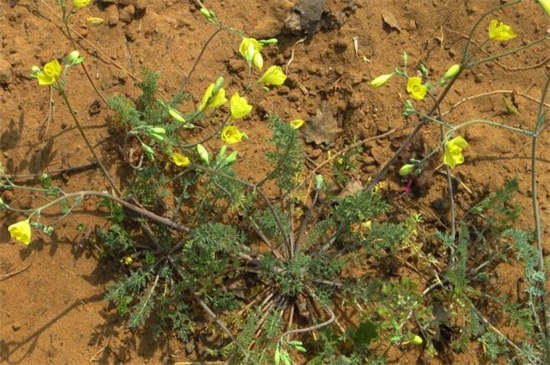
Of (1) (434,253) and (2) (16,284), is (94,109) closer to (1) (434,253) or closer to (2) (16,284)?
(2) (16,284)

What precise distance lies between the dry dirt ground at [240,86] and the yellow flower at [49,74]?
3.18ft

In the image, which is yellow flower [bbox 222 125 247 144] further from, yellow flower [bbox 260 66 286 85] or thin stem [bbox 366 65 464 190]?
thin stem [bbox 366 65 464 190]

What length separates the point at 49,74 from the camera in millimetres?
3146

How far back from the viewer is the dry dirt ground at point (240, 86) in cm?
388

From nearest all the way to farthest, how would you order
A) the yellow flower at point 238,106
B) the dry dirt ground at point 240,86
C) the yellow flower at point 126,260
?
1. the yellow flower at point 238,106
2. the yellow flower at point 126,260
3. the dry dirt ground at point 240,86

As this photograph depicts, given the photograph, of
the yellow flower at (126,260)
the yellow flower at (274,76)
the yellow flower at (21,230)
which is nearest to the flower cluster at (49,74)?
the yellow flower at (21,230)

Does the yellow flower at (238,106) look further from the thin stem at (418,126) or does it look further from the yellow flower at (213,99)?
the thin stem at (418,126)

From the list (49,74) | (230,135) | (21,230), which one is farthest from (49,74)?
(230,135)

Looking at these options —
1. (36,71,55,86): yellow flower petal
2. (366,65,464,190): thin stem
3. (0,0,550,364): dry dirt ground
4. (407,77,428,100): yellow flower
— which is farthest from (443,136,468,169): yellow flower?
(36,71,55,86): yellow flower petal

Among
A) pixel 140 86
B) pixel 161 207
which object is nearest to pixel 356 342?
pixel 161 207

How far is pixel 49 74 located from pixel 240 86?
1.50m

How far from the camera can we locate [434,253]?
4035mm

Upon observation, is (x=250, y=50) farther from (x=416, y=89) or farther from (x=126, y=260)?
(x=126, y=260)

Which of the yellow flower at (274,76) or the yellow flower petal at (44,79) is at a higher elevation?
the yellow flower at (274,76)
